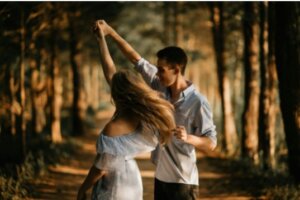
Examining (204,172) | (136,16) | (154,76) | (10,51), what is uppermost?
(136,16)

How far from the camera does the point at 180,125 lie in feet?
15.3

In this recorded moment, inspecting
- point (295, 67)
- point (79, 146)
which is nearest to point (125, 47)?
point (295, 67)

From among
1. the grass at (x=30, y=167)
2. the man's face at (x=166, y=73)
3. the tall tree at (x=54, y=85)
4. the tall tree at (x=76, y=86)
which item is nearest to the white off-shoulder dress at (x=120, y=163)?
the man's face at (x=166, y=73)

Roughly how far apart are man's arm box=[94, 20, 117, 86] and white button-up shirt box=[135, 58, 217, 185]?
1.96 ft

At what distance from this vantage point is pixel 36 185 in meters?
11.8

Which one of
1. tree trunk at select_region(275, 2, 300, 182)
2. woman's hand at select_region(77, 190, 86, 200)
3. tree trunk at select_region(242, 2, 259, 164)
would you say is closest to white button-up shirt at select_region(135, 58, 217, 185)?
woman's hand at select_region(77, 190, 86, 200)

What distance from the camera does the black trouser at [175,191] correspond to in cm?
477

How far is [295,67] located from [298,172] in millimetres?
1814

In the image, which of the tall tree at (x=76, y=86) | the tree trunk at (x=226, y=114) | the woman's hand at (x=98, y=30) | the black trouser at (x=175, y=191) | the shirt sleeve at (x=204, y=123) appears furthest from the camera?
the tall tree at (x=76, y=86)

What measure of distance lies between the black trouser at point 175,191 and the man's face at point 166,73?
33.2 inches

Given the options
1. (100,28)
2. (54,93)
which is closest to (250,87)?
(54,93)

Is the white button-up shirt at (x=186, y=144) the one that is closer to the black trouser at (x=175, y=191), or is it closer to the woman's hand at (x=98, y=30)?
the black trouser at (x=175, y=191)

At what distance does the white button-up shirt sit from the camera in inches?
182

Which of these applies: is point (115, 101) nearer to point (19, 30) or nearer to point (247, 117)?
point (19, 30)
